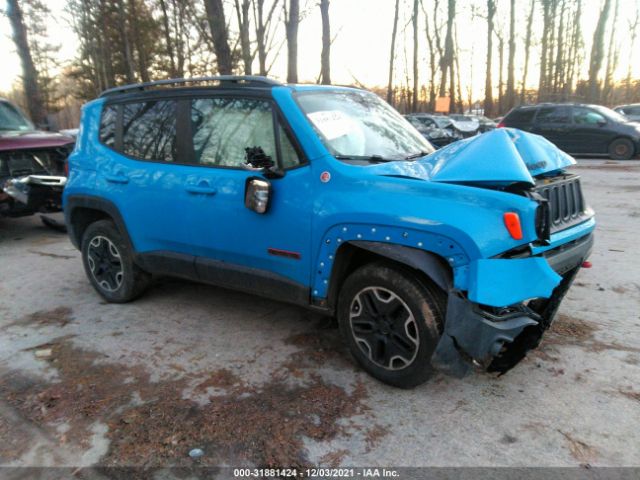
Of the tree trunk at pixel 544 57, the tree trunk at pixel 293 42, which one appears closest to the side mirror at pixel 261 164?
the tree trunk at pixel 293 42

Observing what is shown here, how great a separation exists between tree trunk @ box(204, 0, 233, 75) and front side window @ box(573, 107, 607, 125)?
11186mm

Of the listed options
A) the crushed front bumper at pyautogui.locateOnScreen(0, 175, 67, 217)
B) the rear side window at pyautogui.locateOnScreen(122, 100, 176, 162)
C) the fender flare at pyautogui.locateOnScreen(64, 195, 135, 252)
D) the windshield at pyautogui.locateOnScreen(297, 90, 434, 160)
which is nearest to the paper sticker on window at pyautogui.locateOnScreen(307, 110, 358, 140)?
the windshield at pyautogui.locateOnScreen(297, 90, 434, 160)

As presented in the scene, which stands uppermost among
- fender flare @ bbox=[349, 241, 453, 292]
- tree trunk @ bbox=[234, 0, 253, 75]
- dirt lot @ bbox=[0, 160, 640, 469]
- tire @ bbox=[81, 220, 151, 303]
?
tree trunk @ bbox=[234, 0, 253, 75]

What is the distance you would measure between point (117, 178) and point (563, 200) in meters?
3.59

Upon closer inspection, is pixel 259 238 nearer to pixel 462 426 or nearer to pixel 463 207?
pixel 463 207

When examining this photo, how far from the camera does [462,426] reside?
2836 millimetres

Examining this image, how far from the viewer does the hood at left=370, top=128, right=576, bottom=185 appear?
A: 287 cm

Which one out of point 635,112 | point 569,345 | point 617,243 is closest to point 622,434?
point 569,345

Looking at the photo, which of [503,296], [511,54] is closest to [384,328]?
[503,296]

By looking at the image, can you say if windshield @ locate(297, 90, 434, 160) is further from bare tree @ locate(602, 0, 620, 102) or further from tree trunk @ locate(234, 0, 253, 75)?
bare tree @ locate(602, 0, 620, 102)

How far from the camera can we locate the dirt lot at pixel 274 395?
2.66 m

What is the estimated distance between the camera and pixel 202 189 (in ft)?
12.6

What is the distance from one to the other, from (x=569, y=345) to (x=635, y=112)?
21.6 meters

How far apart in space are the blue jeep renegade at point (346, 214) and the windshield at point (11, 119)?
466 cm
